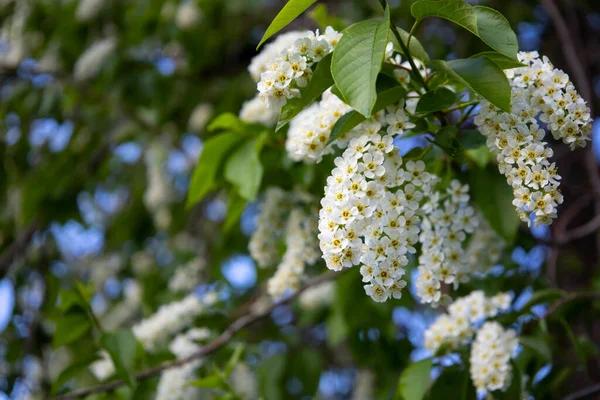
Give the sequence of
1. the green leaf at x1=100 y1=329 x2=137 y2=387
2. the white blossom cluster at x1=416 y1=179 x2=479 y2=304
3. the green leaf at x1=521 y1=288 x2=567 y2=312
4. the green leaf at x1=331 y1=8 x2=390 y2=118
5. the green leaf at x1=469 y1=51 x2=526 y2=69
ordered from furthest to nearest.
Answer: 1. the green leaf at x1=100 y1=329 x2=137 y2=387
2. the green leaf at x1=521 y1=288 x2=567 y2=312
3. the white blossom cluster at x1=416 y1=179 x2=479 y2=304
4. the green leaf at x1=469 y1=51 x2=526 y2=69
5. the green leaf at x1=331 y1=8 x2=390 y2=118

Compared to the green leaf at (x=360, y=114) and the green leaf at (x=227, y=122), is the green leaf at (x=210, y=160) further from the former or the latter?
the green leaf at (x=360, y=114)

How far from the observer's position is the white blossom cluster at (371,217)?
1185 mm

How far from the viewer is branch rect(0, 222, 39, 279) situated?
334 cm

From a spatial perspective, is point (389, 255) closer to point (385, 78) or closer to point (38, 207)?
point (385, 78)

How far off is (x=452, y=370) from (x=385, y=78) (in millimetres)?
839

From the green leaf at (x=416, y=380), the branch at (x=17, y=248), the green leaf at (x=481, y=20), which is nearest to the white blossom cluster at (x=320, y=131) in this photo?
the green leaf at (x=481, y=20)

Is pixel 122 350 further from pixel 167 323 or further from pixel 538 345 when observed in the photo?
pixel 538 345

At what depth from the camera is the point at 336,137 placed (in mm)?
1354

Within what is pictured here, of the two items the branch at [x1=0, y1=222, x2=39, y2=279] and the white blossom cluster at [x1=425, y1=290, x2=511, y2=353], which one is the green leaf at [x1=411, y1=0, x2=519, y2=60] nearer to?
the white blossom cluster at [x1=425, y1=290, x2=511, y2=353]

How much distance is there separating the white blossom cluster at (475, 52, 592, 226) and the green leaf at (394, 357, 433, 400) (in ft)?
1.84

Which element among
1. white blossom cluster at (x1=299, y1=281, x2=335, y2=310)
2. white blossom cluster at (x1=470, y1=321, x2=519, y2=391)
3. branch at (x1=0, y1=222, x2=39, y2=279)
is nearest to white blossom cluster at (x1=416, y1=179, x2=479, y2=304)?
white blossom cluster at (x1=470, y1=321, x2=519, y2=391)

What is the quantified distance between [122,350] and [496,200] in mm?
1175

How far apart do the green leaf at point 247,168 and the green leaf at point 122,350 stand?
1.91 feet

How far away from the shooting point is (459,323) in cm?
176
